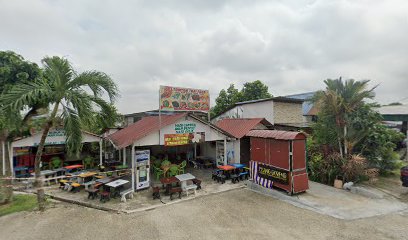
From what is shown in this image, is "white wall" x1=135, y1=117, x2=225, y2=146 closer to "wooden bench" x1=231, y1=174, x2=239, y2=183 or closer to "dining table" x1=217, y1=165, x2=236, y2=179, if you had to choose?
"dining table" x1=217, y1=165, x2=236, y2=179

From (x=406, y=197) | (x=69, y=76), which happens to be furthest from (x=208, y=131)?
(x=406, y=197)

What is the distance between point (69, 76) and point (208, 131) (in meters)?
8.70

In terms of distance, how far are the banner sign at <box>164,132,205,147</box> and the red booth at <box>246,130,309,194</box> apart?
147 inches

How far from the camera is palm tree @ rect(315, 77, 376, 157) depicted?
42.7 feet

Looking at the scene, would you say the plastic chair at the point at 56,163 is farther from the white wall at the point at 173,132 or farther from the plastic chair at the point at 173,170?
the plastic chair at the point at 173,170

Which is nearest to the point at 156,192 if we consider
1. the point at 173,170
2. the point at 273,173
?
the point at 173,170

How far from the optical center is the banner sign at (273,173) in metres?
11.2

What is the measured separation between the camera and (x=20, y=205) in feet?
32.5

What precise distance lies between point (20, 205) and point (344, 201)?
587 inches

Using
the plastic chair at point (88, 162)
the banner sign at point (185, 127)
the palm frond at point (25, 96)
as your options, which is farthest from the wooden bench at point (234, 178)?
the plastic chair at point (88, 162)

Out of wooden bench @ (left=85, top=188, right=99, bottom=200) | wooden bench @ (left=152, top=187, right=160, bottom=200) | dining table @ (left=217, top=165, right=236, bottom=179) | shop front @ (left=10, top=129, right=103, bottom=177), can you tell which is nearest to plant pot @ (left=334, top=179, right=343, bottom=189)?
dining table @ (left=217, top=165, right=236, bottom=179)

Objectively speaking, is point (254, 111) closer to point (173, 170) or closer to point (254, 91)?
point (173, 170)

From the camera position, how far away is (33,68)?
9.58 m

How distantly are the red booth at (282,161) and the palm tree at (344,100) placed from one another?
362cm
